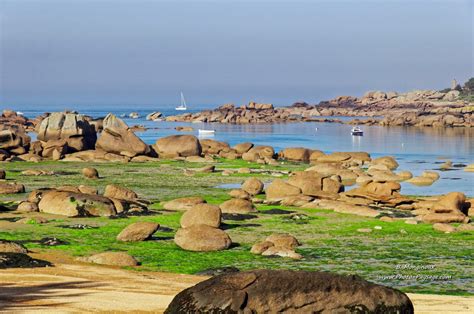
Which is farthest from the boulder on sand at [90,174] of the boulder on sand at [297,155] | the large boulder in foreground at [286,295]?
the large boulder in foreground at [286,295]

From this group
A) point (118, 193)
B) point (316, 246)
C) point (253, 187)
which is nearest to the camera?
point (316, 246)

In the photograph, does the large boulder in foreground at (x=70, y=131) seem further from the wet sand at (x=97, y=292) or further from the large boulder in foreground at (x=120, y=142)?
the wet sand at (x=97, y=292)

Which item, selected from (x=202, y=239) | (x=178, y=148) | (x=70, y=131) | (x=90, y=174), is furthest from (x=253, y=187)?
(x=70, y=131)

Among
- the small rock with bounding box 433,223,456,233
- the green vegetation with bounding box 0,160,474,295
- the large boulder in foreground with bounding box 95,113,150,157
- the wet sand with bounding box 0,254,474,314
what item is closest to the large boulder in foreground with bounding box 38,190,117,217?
the green vegetation with bounding box 0,160,474,295

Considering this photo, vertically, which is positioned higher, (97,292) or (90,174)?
(97,292)

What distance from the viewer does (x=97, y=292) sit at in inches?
863

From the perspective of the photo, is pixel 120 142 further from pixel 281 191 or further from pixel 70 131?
pixel 281 191

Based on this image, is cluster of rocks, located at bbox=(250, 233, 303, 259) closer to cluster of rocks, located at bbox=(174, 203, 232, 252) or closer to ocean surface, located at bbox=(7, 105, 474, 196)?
cluster of rocks, located at bbox=(174, 203, 232, 252)

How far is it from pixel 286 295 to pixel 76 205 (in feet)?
84.5

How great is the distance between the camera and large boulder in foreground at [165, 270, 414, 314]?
16.2 meters

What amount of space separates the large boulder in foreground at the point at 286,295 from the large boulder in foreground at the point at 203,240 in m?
15.1

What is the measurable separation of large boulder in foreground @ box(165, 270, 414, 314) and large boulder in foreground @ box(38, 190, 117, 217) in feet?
80.0

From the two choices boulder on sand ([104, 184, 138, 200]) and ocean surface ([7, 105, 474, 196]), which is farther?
ocean surface ([7, 105, 474, 196])

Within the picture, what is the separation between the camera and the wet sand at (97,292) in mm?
19938
